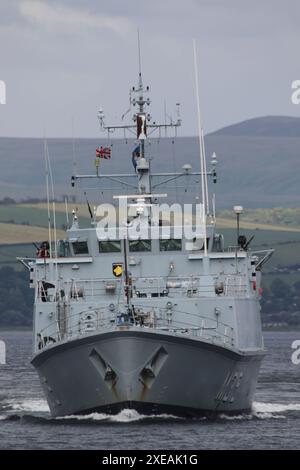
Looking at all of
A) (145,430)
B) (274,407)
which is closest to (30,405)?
(274,407)

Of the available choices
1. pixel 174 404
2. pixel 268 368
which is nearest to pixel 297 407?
pixel 174 404

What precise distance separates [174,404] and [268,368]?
38607mm

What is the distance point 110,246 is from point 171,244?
6.27 ft

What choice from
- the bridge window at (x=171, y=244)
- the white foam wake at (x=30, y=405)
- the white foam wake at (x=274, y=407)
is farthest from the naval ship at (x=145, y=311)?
the white foam wake at (x=30, y=405)

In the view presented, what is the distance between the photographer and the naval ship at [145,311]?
45312 millimetres

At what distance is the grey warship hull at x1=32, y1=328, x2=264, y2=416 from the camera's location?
44.9 m

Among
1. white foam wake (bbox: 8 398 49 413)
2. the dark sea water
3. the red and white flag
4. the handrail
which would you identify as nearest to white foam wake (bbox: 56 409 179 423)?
the dark sea water

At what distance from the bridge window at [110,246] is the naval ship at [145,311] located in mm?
31

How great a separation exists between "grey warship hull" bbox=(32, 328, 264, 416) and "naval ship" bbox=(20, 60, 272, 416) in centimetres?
4

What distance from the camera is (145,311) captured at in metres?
48.1

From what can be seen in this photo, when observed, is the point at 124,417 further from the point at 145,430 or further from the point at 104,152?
the point at 104,152
